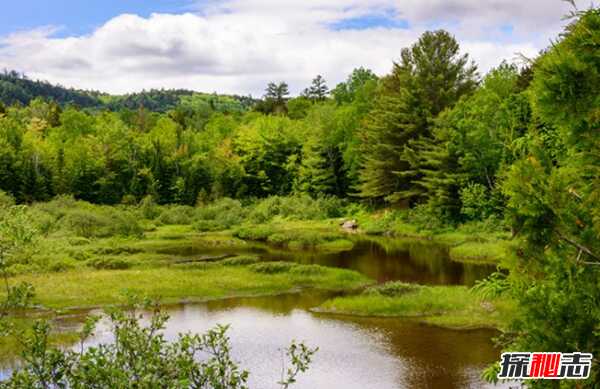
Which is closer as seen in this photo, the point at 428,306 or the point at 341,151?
the point at 428,306

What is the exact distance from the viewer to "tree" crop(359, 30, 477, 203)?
257 feet

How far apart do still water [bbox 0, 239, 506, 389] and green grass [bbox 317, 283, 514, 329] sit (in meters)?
1.08

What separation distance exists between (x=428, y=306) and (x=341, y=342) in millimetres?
8194

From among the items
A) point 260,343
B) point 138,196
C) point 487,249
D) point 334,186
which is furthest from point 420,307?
point 138,196

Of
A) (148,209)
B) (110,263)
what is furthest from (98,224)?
(110,263)

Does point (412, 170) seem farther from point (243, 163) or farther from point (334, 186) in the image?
point (243, 163)

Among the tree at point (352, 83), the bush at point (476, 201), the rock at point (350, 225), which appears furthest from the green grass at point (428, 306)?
the tree at point (352, 83)

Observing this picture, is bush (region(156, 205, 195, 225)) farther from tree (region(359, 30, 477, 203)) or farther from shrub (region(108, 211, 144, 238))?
tree (region(359, 30, 477, 203))

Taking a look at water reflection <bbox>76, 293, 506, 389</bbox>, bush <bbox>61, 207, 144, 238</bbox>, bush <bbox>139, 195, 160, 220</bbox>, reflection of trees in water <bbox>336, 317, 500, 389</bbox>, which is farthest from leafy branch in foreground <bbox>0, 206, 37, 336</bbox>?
bush <bbox>139, 195, 160, 220</bbox>

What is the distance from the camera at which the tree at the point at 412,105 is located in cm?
7844

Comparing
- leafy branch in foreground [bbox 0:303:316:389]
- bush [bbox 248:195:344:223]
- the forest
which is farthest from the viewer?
bush [bbox 248:195:344:223]

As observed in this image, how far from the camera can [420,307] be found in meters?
39.1

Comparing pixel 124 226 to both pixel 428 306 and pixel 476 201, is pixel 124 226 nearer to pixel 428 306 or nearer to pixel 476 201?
pixel 476 201

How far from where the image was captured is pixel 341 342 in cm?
3334
